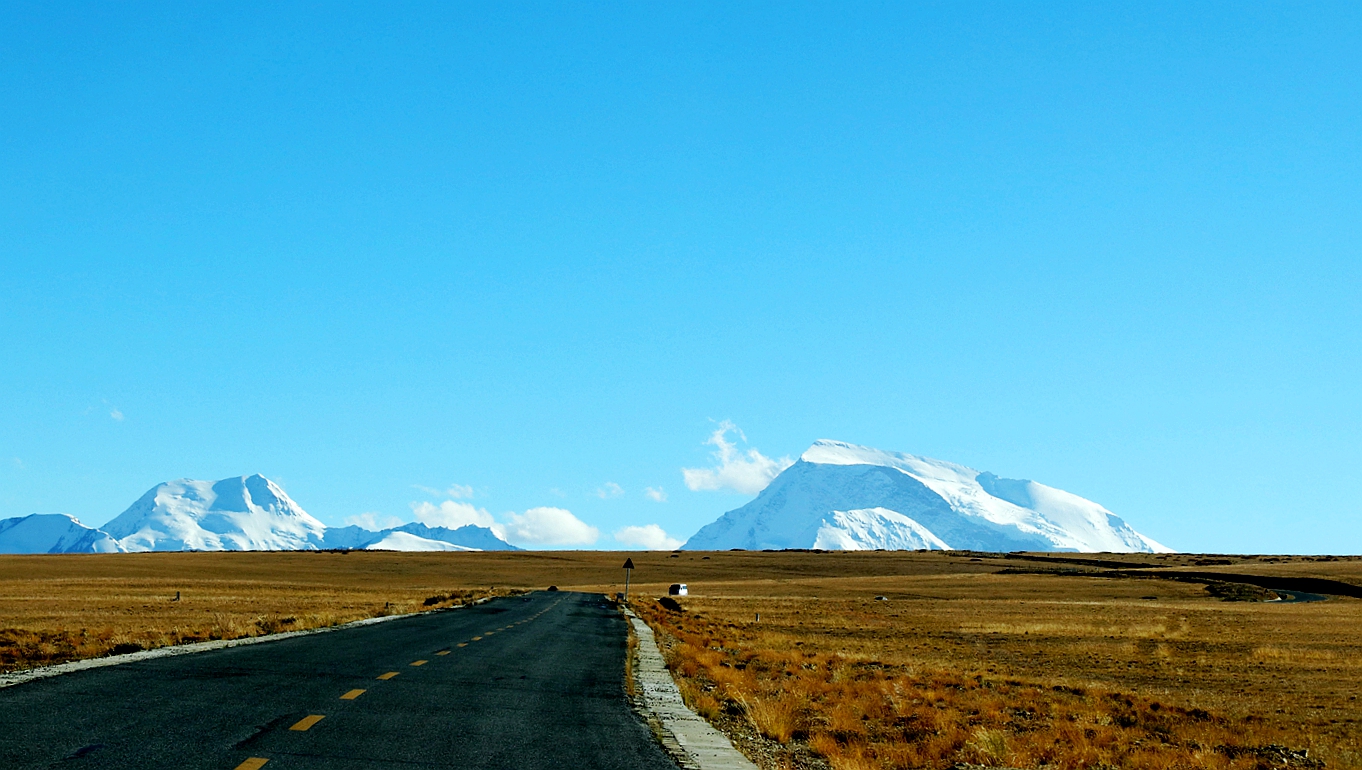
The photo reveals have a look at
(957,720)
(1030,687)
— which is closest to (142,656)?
(957,720)

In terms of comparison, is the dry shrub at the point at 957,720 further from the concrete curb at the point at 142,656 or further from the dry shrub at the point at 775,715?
the concrete curb at the point at 142,656

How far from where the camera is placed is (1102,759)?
1530 centimetres

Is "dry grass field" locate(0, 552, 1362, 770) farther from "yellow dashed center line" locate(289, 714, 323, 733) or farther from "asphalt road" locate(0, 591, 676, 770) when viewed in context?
"yellow dashed center line" locate(289, 714, 323, 733)

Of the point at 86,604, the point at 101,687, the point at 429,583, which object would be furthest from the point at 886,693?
the point at 429,583

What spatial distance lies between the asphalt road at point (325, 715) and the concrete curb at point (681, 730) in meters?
0.34

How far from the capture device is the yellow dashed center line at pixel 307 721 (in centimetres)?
1146

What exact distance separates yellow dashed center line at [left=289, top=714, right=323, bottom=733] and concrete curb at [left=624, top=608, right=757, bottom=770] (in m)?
3.93

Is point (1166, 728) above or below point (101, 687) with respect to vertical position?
below

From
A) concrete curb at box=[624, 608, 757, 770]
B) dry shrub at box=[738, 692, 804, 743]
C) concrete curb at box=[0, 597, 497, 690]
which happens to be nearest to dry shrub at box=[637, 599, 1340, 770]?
Answer: dry shrub at box=[738, 692, 804, 743]

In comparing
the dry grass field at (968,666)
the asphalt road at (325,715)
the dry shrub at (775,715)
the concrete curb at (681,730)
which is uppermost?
the asphalt road at (325,715)

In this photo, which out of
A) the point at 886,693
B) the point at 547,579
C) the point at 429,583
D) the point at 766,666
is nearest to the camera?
the point at 886,693

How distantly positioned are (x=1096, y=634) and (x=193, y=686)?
43059 millimetres

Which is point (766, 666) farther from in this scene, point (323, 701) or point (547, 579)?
point (547, 579)

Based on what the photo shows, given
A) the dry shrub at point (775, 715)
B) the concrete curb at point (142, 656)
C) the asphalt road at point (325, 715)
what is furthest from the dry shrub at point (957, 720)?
the concrete curb at point (142, 656)
